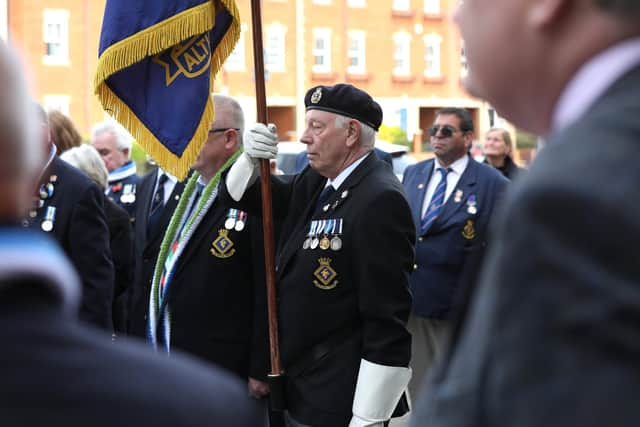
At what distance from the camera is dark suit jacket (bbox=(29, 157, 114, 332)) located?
457cm

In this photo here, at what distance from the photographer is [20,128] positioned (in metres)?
1.08

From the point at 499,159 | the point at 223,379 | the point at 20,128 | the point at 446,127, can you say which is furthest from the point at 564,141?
the point at 499,159

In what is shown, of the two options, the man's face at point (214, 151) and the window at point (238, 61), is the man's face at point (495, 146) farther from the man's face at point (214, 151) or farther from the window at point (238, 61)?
the window at point (238, 61)

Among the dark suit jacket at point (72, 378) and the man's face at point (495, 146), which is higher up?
the dark suit jacket at point (72, 378)

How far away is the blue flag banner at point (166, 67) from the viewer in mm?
4551

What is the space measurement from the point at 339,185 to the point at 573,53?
2975 mm

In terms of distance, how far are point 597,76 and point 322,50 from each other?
1457 inches

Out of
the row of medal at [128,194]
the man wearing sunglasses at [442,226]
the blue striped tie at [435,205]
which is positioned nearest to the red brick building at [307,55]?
the row of medal at [128,194]

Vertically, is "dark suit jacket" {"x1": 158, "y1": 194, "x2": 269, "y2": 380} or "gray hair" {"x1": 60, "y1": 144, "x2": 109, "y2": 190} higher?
"gray hair" {"x1": 60, "y1": 144, "x2": 109, "y2": 190}

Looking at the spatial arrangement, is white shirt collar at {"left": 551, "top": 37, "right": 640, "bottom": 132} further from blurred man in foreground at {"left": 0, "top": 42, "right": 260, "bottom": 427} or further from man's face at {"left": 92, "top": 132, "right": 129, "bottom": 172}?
man's face at {"left": 92, "top": 132, "right": 129, "bottom": 172}

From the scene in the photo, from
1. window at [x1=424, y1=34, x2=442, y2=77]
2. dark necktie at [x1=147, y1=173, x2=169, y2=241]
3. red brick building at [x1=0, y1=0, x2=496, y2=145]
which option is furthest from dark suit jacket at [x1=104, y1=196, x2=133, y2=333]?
window at [x1=424, y1=34, x2=442, y2=77]

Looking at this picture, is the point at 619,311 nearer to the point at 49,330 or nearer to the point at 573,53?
the point at 573,53

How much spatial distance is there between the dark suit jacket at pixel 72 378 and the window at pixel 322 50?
36685mm

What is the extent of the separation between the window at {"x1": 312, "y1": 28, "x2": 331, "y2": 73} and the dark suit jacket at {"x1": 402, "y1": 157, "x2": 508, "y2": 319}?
31.2 metres
